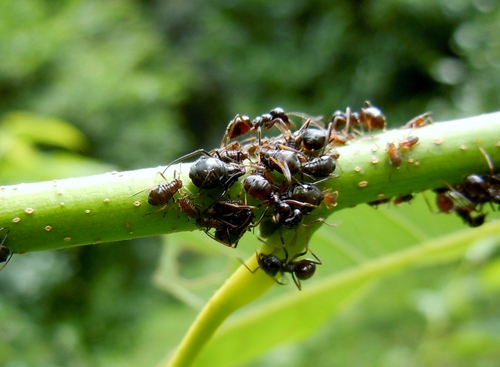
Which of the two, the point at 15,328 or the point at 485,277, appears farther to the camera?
→ the point at 15,328

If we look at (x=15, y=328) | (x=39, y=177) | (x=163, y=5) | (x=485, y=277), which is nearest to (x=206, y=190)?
(x=485, y=277)

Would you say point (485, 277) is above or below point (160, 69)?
below

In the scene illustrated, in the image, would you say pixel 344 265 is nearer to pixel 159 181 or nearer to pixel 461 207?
pixel 461 207

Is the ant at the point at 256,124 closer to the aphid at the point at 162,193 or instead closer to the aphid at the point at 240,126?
the aphid at the point at 240,126

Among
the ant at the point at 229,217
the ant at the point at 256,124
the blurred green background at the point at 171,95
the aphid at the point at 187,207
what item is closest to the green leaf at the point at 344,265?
the ant at the point at 256,124

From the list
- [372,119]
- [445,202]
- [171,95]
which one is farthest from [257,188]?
[171,95]

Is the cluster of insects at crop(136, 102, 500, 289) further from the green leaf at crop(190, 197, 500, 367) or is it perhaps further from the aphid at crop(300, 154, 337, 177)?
the green leaf at crop(190, 197, 500, 367)

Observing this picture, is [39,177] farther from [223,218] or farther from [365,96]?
[365,96]
